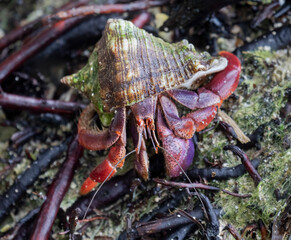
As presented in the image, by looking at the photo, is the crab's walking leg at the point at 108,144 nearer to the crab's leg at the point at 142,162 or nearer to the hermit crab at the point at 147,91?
the hermit crab at the point at 147,91

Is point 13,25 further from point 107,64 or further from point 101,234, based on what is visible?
point 101,234

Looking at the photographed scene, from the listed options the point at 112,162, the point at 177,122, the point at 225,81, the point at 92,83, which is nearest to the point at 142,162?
the point at 112,162

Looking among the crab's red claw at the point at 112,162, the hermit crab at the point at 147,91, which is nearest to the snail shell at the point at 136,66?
the hermit crab at the point at 147,91

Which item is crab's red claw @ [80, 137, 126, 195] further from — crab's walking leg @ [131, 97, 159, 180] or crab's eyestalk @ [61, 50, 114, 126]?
crab's eyestalk @ [61, 50, 114, 126]

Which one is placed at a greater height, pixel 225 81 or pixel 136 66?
pixel 136 66

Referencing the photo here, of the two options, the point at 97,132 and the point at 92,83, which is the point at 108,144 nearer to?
the point at 97,132

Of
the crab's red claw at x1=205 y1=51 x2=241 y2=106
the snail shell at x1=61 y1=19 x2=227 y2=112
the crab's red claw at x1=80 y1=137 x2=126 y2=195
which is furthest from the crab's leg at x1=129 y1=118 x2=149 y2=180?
the crab's red claw at x1=205 y1=51 x2=241 y2=106
